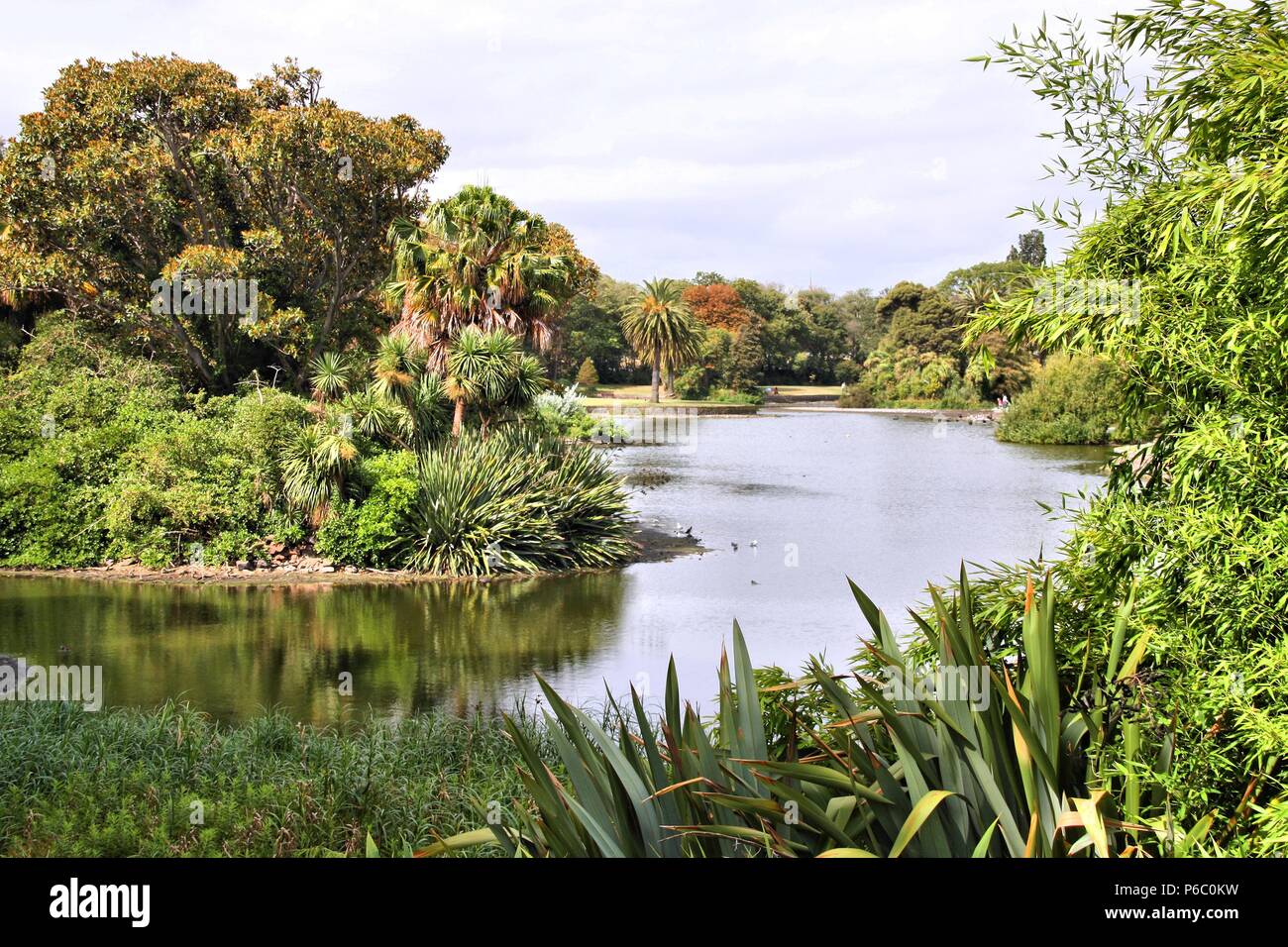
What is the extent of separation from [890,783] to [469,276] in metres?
13.6

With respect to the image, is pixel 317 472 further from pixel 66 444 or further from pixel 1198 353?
pixel 1198 353

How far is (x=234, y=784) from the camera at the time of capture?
5359 millimetres

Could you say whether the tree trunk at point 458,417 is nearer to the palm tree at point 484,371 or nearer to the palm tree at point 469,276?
the palm tree at point 484,371

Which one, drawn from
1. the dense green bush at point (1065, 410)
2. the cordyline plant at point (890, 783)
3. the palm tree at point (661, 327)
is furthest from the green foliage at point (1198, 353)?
the palm tree at point (661, 327)

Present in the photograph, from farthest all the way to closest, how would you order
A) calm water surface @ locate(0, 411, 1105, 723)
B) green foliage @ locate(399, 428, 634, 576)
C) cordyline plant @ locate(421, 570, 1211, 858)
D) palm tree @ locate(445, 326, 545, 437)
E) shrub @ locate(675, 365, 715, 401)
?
shrub @ locate(675, 365, 715, 401)
palm tree @ locate(445, 326, 545, 437)
green foliage @ locate(399, 428, 634, 576)
calm water surface @ locate(0, 411, 1105, 723)
cordyline plant @ locate(421, 570, 1211, 858)

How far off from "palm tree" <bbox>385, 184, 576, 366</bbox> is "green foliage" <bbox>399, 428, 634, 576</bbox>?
1925 mm

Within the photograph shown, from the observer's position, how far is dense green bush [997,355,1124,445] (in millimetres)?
36156

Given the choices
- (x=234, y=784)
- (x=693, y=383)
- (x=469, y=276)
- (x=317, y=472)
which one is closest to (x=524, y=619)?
(x=317, y=472)

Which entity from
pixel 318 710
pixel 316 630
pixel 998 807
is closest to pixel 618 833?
pixel 998 807

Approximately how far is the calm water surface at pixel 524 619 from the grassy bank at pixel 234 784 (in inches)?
51.6

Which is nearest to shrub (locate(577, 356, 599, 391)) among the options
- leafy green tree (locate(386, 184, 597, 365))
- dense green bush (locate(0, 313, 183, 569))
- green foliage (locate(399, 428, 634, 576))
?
leafy green tree (locate(386, 184, 597, 365))

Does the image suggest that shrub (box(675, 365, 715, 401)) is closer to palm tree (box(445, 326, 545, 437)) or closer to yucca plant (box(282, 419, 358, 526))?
palm tree (box(445, 326, 545, 437))

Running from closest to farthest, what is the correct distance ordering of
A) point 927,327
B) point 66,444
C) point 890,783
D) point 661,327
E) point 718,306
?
point 890,783, point 66,444, point 661,327, point 927,327, point 718,306

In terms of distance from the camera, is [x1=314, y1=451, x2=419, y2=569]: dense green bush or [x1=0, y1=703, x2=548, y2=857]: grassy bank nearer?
[x1=0, y1=703, x2=548, y2=857]: grassy bank
